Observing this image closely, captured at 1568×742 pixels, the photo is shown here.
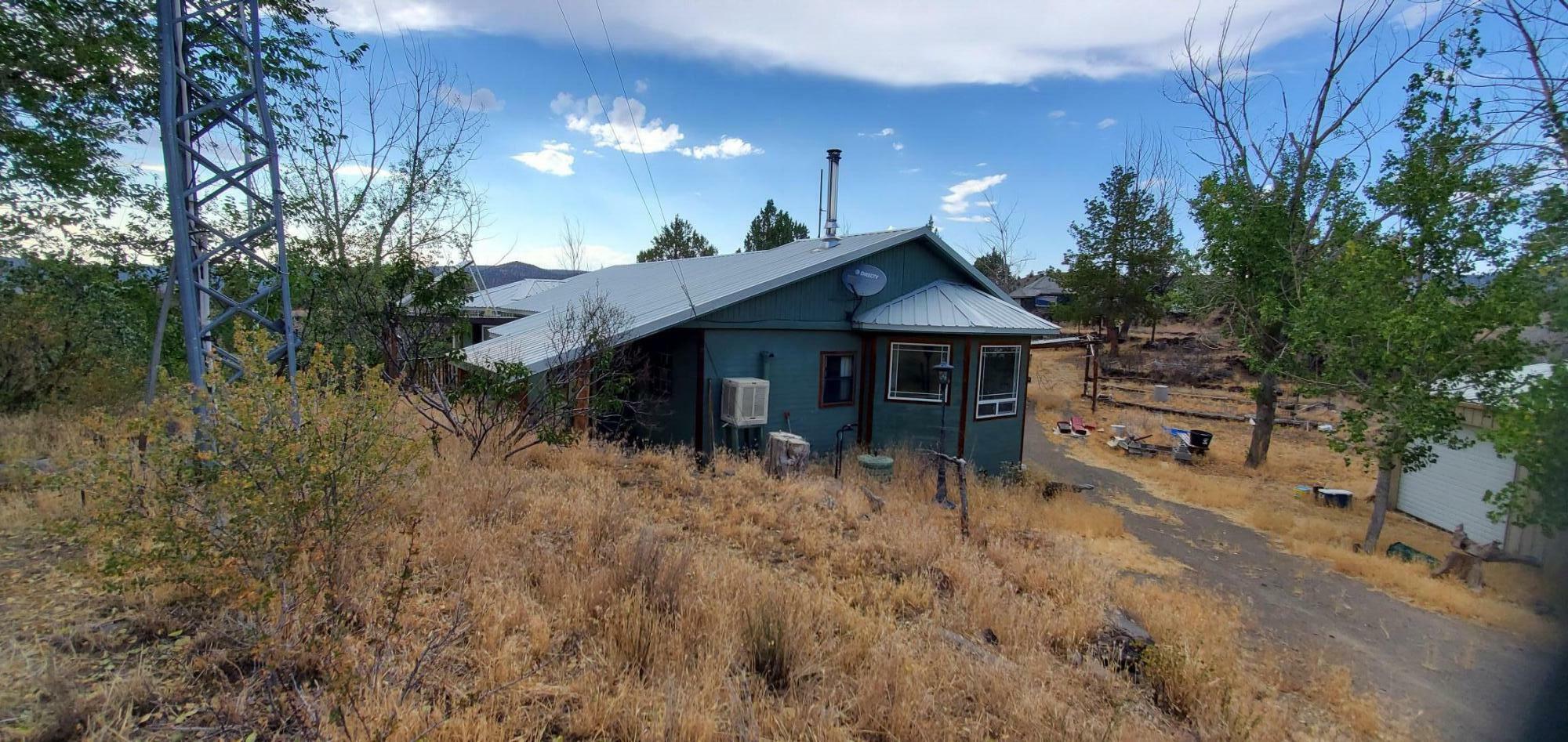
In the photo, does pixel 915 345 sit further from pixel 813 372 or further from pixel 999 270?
pixel 999 270

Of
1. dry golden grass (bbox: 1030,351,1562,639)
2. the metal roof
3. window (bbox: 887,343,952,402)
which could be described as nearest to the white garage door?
dry golden grass (bbox: 1030,351,1562,639)

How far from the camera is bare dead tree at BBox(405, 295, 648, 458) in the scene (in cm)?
770

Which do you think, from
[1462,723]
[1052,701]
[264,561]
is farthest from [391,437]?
[1462,723]

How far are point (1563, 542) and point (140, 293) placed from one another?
563 inches

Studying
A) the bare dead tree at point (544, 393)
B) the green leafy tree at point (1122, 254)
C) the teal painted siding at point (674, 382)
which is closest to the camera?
the bare dead tree at point (544, 393)

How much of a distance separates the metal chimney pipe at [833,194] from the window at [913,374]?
3288 millimetres

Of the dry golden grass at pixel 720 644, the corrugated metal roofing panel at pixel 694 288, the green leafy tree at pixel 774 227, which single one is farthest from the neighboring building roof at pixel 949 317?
the green leafy tree at pixel 774 227

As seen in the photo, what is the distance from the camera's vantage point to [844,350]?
11383 millimetres

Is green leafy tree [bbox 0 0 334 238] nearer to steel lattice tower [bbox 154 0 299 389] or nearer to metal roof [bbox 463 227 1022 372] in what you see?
steel lattice tower [bbox 154 0 299 389]

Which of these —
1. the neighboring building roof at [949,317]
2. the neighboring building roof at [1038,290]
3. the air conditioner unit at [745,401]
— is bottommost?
the air conditioner unit at [745,401]

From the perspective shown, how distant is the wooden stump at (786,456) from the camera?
8445 millimetres

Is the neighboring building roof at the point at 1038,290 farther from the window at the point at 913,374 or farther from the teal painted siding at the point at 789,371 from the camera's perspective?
the teal painted siding at the point at 789,371

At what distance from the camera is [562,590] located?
12.0ft

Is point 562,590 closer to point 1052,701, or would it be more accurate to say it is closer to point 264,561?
point 264,561
